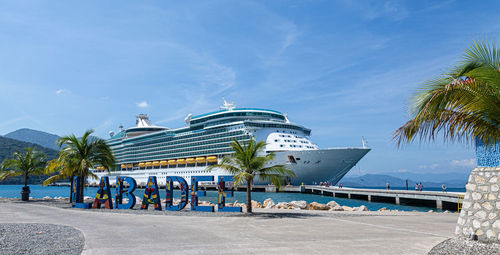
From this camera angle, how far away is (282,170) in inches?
650

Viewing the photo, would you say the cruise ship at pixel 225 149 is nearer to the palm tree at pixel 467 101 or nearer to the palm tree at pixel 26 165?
the palm tree at pixel 26 165

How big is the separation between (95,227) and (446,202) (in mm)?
27794

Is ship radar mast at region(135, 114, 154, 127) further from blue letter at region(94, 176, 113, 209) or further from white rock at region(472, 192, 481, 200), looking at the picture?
white rock at region(472, 192, 481, 200)

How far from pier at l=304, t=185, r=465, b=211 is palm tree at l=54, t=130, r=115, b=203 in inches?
912

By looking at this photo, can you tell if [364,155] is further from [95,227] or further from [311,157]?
[95,227]

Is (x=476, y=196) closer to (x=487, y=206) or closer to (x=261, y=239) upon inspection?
(x=487, y=206)

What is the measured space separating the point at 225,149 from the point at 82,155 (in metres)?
36.6

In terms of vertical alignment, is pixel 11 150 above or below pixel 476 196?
above

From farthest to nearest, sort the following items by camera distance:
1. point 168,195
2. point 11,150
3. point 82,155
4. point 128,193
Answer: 1. point 11,150
2. point 82,155
3. point 128,193
4. point 168,195

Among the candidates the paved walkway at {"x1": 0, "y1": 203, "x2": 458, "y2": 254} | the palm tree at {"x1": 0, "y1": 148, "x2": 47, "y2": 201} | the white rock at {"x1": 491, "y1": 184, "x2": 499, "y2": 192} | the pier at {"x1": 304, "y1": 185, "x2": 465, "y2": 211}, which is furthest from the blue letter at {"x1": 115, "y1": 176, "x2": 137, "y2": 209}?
the pier at {"x1": 304, "y1": 185, "x2": 465, "y2": 211}

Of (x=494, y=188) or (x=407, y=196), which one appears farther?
(x=407, y=196)

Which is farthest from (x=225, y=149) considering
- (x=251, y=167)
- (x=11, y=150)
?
(x=11, y=150)

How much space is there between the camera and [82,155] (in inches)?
884

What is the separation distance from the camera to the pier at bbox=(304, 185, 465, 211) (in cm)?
2852
